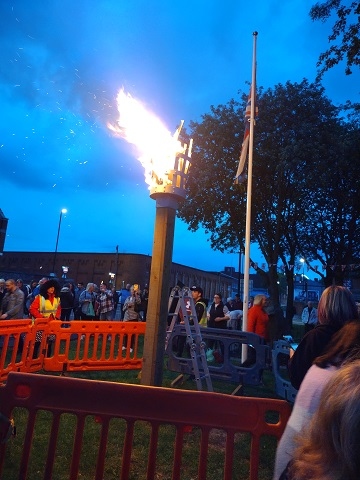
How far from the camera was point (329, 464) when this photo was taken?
4.00 ft

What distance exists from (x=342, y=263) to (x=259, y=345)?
745 inches

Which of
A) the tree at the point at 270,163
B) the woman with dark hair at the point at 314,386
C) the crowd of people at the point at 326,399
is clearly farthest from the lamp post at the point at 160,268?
the tree at the point at 270,163

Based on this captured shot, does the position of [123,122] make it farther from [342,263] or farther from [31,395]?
[342,263]

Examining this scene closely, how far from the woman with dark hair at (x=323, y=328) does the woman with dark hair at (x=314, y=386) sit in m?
0.31

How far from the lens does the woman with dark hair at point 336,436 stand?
3.81ft

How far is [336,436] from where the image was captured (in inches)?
47.2

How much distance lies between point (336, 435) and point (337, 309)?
2.22 metres

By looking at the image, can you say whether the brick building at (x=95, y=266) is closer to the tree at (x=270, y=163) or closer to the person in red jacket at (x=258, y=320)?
the tree at (x=270, y=163)

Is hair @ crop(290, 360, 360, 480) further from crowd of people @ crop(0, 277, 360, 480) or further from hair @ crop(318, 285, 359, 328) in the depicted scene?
hair @ crop(318, 285, 359, 328)

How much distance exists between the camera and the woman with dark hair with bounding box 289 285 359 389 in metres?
3.01

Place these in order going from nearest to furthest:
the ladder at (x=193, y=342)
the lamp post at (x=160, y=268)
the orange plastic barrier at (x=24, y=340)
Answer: the lamp post at (x=160, y=268), the ladder at (x=193, y=342), the orange plastic barrier at (x=24, y=340)

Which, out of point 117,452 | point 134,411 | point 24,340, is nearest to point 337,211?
point 24,340

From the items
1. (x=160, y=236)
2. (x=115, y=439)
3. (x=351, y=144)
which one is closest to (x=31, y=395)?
(x=115, y=439)

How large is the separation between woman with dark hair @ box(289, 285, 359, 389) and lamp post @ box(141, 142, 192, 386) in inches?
142
